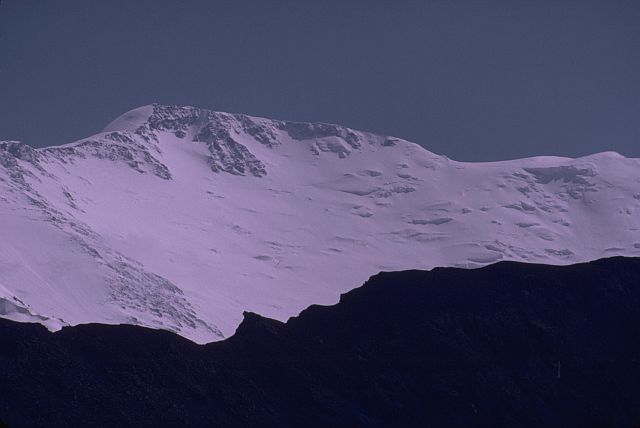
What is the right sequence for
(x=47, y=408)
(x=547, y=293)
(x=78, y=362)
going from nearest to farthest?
(x=47, y=408) → (x=78, y=362) → (x=547, y=293)

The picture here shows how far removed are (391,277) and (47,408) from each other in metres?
36.4

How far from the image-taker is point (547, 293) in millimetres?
141250

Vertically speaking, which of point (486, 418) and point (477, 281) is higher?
point (477, 281)

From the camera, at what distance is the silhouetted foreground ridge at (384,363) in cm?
12606

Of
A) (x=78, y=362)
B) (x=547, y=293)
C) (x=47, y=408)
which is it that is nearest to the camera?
(x=47, y=408)

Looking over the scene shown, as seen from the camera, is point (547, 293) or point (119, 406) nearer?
point (119, 406)

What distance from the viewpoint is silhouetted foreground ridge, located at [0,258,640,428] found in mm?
126062

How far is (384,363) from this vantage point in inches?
5281

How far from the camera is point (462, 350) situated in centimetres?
13425

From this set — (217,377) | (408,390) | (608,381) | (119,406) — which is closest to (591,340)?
(608,381)

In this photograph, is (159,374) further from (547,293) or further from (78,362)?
(547,293)

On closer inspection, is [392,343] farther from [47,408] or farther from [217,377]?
[47,408]

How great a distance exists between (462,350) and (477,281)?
9.44 m

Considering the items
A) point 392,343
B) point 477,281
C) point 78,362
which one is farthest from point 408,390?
point 78,362
